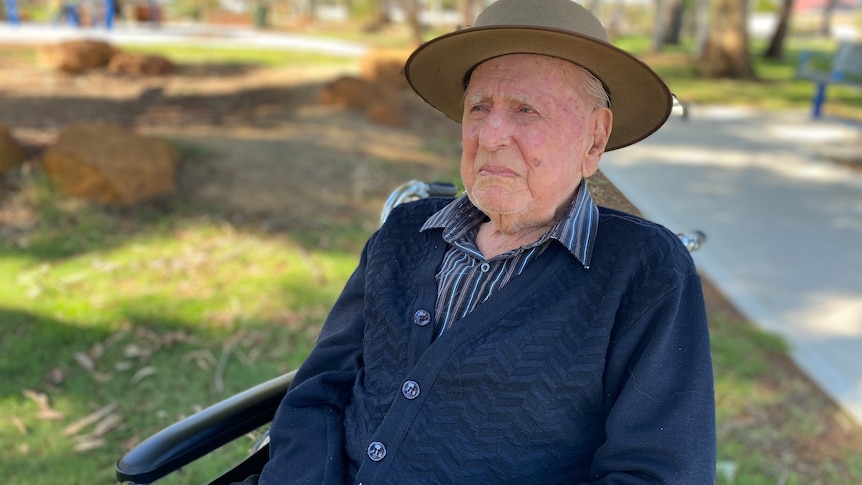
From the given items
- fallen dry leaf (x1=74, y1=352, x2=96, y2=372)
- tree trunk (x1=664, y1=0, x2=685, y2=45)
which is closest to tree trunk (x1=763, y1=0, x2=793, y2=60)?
tree trunk (x1=664, y1=0, x2=685, y2=45)

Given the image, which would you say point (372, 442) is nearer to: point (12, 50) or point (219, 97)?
point (219, 97)

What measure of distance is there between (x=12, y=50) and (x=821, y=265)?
50.8ft

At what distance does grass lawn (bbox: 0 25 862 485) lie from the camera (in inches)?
123

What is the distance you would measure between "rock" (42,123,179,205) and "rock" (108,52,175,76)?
275 inches

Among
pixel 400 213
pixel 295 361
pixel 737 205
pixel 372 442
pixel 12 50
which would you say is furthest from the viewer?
pixel 12 50

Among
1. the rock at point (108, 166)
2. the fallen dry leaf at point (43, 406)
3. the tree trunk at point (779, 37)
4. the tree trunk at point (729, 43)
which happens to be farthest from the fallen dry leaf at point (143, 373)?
the tree trunk at point (779, 37)

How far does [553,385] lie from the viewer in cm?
160

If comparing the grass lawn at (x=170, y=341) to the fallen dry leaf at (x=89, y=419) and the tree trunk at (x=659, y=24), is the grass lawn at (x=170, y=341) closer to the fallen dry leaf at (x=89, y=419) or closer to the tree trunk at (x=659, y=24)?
the fallen dry leaf at (x=89, y=419)

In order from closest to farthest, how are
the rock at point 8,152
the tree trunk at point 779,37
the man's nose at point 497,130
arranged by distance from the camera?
the man's nose at point 497,130
the rock at point 8,152
the tree trunk at point 779,37

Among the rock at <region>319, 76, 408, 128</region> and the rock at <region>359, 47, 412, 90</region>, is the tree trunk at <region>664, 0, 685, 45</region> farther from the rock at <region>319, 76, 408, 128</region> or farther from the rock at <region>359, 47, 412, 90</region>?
the rock at <region>319, 76, 408, 128</region>

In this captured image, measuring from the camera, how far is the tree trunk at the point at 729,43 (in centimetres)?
1546

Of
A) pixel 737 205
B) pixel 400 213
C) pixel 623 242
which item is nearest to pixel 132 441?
pixel 400 213

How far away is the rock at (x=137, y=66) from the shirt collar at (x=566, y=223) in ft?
37.8

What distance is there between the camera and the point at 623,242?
5.68ft
